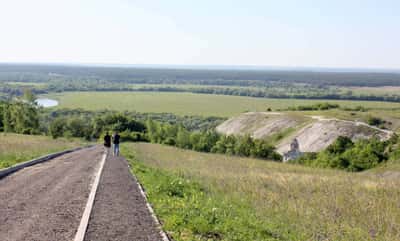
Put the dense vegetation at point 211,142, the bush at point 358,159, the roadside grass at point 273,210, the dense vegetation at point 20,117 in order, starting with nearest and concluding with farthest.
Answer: the roadside grass at point 273,210, the bush at point 358,159, the dense vegetation at point 211,142, the dense vegetation at point 20,117

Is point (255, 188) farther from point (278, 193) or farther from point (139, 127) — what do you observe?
point (139, 127)

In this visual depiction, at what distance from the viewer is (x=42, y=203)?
46.3ft

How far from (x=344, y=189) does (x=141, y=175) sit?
7802 millimetres

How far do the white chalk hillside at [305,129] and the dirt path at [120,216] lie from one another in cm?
6936

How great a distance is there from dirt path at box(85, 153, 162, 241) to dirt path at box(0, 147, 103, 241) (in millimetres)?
437

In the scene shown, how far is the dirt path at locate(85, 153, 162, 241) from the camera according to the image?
1071 cm

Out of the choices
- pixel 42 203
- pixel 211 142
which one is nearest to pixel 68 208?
pixel 42 203

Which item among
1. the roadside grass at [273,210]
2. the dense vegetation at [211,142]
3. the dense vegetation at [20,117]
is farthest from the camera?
the dense vegetation at [20,117]

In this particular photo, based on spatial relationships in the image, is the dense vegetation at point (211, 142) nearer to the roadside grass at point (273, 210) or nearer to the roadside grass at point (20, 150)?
the roadside grass at point (20, 150)

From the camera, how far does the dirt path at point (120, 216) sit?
422 inches

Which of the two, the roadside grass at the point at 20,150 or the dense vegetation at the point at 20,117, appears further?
the dense vegetation at the point at 20,117

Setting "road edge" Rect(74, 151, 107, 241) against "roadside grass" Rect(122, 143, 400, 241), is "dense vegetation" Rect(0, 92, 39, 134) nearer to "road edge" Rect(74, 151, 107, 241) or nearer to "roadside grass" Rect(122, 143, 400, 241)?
"roadside grass" Rect(122, 143, 400, 241)

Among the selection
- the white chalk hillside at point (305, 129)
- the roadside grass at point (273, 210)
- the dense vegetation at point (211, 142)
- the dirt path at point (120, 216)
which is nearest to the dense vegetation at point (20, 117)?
the dense vegetation at point (211, 142)

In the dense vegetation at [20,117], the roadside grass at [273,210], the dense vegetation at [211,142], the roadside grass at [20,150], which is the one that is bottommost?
the dense vegetation at [211,142]
